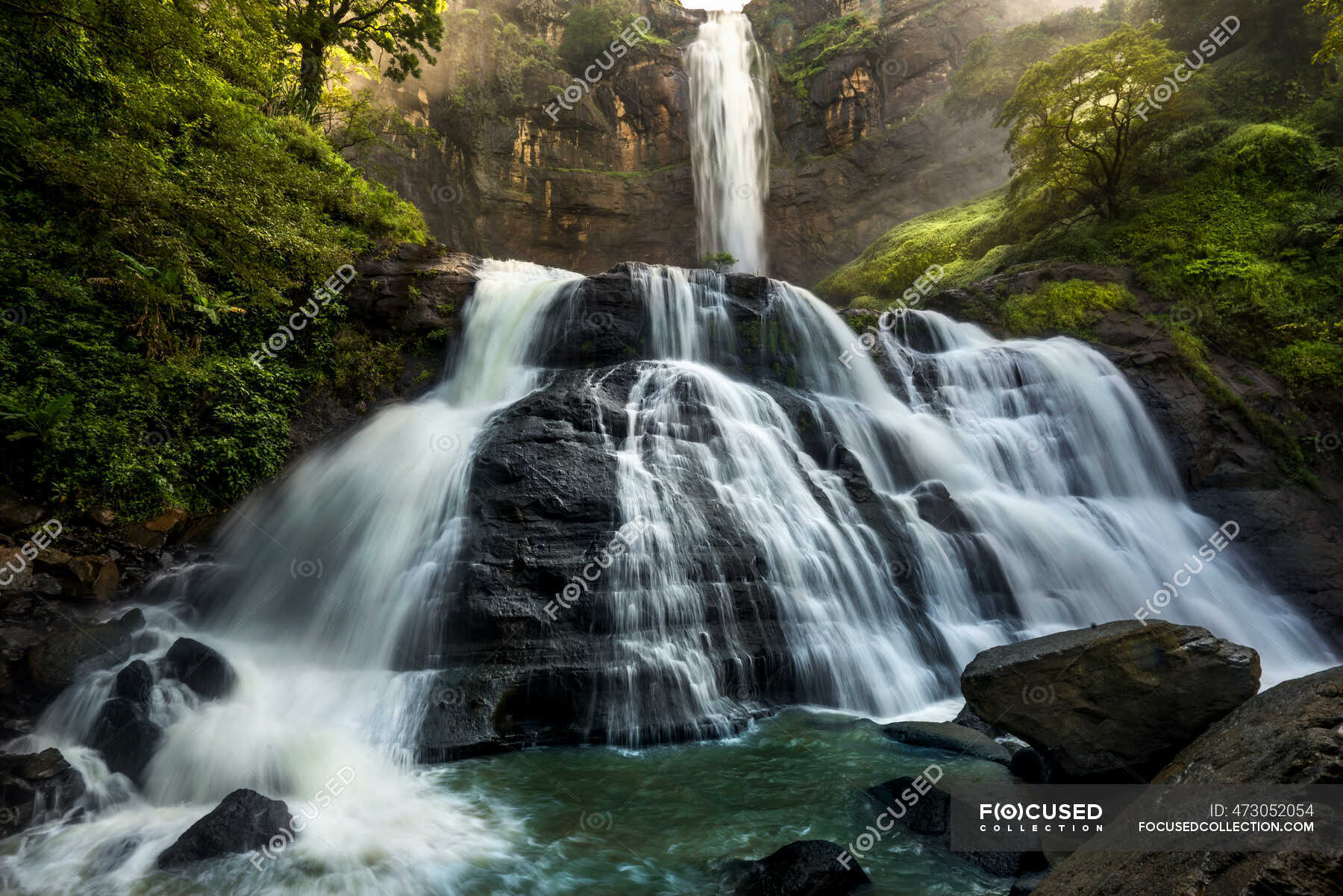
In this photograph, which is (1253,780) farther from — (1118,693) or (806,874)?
(806,874)

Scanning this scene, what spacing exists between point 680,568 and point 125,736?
219 inches

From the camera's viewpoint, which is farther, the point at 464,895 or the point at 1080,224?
the point at 1080,224

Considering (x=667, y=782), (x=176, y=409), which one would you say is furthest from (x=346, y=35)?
(x=667, y=782)

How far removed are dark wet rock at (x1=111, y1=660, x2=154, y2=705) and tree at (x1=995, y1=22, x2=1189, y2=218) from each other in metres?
19.9

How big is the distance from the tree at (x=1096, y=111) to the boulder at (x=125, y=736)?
1997 centimetres

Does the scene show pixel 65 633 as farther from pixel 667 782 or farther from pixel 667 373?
pixel 667 373

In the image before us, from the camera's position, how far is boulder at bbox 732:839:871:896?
11.4 ft

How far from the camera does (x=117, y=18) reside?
23.6ft

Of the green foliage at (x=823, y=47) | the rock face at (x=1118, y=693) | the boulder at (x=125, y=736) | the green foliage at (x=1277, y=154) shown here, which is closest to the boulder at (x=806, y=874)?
the rock face at (x=1118, y=693)

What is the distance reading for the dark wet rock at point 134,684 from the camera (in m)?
5.71

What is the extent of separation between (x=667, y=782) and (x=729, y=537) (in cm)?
355

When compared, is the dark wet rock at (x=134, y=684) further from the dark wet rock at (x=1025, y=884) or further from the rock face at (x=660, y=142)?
the rock face at (x=660, y=142)

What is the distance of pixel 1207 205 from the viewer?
15211mm

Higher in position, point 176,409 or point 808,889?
point 176,409
